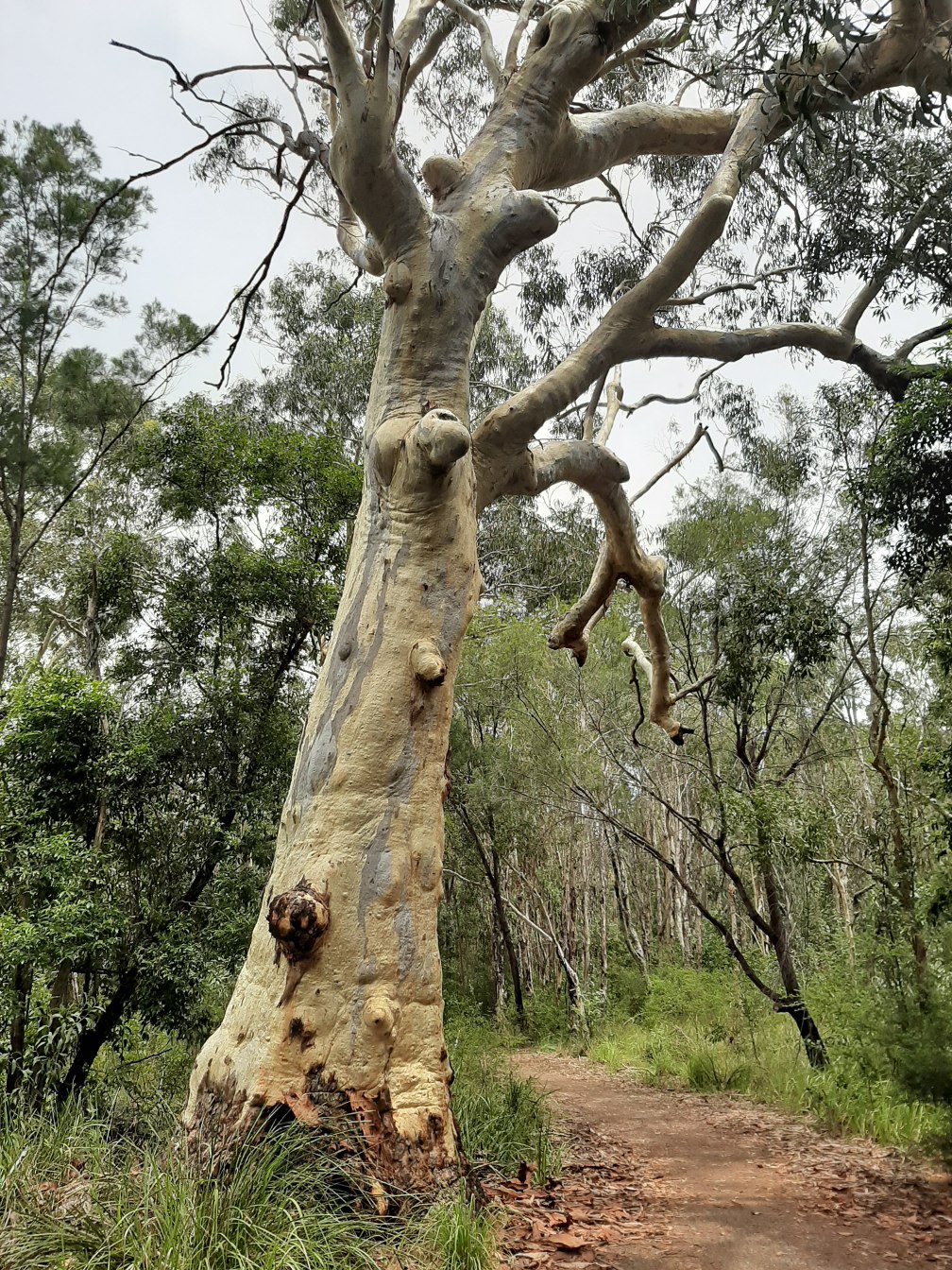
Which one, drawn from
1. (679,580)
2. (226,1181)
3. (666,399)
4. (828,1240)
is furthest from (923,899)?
(679,580)

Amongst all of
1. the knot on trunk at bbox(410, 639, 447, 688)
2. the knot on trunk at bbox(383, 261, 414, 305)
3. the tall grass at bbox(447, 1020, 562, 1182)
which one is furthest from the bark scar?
the knot on trunk at bbox(383, 261, 414, 305)

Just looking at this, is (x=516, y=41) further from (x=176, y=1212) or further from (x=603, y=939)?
(x=603, y=939)

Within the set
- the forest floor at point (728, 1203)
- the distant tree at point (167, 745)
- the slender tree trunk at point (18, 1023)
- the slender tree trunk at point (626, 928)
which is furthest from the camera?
the slender tree trunk at point (626, 928)

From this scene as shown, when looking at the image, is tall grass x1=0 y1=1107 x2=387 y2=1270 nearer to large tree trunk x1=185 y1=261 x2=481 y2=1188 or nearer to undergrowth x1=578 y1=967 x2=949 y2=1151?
large tree trunk x1=185 y1=261 x2=481 y2=1188

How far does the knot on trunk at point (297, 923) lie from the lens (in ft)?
10.9

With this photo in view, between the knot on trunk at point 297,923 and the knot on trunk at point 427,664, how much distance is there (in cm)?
106

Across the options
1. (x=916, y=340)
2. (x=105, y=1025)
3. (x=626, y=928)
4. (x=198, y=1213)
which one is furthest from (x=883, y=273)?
(x=626, y=928)

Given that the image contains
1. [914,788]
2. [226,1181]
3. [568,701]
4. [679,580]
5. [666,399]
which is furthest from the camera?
[568,701]

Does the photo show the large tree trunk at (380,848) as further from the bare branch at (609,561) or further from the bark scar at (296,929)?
the bare branch at (609,561)

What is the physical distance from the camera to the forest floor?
338 cm

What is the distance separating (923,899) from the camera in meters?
→ 5.21

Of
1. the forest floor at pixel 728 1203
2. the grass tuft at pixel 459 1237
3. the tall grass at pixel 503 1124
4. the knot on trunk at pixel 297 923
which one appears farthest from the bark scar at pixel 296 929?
the tall grass at pixel 503 1124

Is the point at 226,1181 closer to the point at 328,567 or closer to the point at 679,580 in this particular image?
the point at 328,567

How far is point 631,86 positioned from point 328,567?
5.83m
